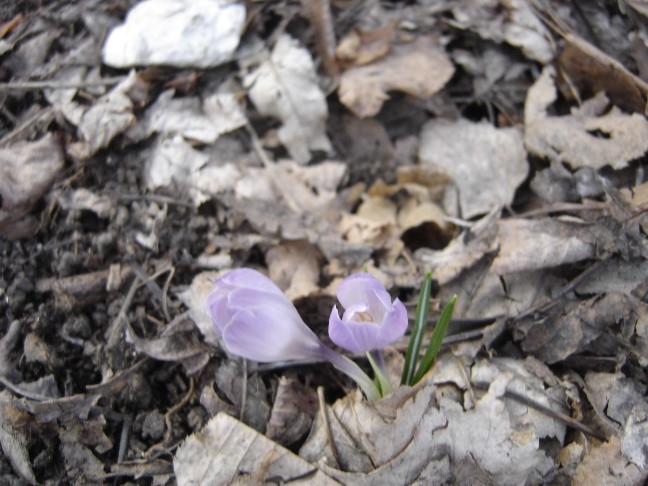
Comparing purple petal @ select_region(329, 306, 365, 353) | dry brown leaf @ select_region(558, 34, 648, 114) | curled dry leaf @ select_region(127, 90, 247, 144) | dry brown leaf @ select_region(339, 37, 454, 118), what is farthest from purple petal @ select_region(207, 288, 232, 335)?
dry brown leaf @ select_region(558, 34, 648, 114)

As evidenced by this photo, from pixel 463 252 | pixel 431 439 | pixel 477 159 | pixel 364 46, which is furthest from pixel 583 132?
pixel 431 439

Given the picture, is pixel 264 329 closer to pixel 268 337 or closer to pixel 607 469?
pixel 268 337

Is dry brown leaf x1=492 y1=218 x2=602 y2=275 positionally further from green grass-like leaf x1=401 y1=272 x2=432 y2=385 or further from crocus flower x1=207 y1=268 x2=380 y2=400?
crocus flower x1=207 y1=268 x2=380 y2=400

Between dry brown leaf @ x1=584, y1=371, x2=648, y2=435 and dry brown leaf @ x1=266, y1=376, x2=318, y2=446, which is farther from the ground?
dry brown leaf @ x1=266, y1=376, x2=318, y2=446

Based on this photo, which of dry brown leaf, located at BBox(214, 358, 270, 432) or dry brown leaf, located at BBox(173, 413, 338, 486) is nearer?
dry brown leaf, located at BBox(173, 413, 338, 486)

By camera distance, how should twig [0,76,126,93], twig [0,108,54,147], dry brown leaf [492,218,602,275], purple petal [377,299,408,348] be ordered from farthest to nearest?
twig [0,76,126,93] < twig [0,108,54,147] < dry brown leaf [492,218,602,275] < purple petal [377,299,408,348]

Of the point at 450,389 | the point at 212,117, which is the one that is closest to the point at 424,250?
the point at 450,389

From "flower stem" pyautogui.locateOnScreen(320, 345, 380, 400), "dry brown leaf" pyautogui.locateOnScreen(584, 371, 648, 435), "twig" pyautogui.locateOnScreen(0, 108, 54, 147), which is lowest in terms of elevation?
"dry brown leaf" pyautogui.locateOnScreen(584, 371, 648, 435)

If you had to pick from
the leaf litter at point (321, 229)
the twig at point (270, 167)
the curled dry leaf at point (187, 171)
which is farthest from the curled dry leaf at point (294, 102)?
the curled dry leaf at point (187, 171)
